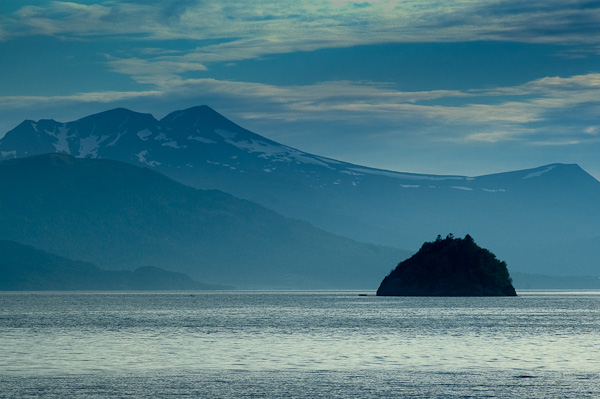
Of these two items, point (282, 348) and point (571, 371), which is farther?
point (282, 348)

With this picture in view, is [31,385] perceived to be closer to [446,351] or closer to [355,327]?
[446,351]

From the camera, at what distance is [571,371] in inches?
2926

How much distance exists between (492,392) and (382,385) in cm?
780

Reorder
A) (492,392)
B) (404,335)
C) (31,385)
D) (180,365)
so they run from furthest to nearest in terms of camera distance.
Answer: (404,335) → (180,365) → (31,385) → (492,392)

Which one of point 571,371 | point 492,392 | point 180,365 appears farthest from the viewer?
point 180,365

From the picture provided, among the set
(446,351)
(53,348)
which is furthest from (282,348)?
(53,348)

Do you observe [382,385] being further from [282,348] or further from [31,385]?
[282,348]

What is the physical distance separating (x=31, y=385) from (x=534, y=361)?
41.2 meters

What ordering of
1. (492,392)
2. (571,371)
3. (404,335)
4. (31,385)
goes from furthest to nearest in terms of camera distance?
1. (404,335)
2. (571,371)
3. (31,385)
4. (492,392)

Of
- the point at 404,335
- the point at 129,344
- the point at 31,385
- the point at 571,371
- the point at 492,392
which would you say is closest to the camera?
the point at 492,392

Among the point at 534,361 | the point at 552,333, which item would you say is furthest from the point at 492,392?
the point at 552,333

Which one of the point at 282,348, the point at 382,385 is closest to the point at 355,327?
the point at 282,348

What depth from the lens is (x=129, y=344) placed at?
342 feet

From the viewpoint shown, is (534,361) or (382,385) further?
(534,361)
